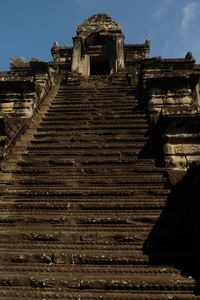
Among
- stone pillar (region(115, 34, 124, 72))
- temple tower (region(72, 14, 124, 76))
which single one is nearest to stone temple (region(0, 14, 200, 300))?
stone pillar (region(115, 34, 124, 72))

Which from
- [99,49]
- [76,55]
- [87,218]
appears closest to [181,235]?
[87,218]

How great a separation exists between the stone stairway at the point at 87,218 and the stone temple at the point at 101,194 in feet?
0.05

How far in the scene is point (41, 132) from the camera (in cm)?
716

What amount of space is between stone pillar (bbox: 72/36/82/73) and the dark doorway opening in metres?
1.05

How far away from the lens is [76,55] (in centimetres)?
1502

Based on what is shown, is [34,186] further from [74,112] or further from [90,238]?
[74,112]

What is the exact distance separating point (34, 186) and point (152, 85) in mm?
5119

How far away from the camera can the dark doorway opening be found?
16.1 meters

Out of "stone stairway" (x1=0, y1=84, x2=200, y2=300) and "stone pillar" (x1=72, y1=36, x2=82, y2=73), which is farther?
"stone pillar" (x1=72, y1=36, x2=82, y2=73)

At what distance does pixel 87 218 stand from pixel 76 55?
12.6 metres

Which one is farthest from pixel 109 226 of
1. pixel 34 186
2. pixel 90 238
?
pixel 34 186

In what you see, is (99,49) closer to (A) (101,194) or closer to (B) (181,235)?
(A) (101,194)

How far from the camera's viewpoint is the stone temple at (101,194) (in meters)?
3.32

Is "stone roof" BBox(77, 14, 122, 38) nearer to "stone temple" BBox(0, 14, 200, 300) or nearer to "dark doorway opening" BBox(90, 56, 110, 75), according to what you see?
"dark doorway opening" BBox(90, 56, 110, 75)
